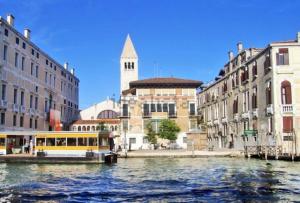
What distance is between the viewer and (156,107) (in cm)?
5809

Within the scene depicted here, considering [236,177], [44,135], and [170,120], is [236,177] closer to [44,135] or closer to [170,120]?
[44,135]

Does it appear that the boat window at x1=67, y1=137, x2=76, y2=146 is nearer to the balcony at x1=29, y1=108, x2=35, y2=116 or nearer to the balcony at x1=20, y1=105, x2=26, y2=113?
the balcony at x1=20, y1=105, x2=26, y2=113

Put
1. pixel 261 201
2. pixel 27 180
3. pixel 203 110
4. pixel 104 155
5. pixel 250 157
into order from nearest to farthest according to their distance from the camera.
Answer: pixel 261 201 → pixel 27 180 → pixel 104 155 → pixel 250 157 → pixel 203 110

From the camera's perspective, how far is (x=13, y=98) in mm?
43375

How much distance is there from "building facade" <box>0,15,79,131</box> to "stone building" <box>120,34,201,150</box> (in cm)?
1004

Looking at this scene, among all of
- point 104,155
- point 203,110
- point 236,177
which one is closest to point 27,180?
point 236,177

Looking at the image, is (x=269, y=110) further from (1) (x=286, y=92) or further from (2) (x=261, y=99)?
(2) (x=261, y=99)

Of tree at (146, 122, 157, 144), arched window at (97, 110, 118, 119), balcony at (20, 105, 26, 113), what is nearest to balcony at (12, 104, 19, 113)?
balcony at (20, 105, 26, 113)

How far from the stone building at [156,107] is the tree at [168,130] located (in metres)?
2.95

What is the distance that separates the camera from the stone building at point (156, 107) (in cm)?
5744

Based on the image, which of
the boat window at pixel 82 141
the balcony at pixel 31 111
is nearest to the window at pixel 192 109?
the balcony at pixel 31 111

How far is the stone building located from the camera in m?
57.4

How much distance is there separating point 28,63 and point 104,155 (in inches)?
802

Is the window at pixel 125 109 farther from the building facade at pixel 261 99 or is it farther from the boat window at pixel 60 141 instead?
the boat window at pixel 60 141
